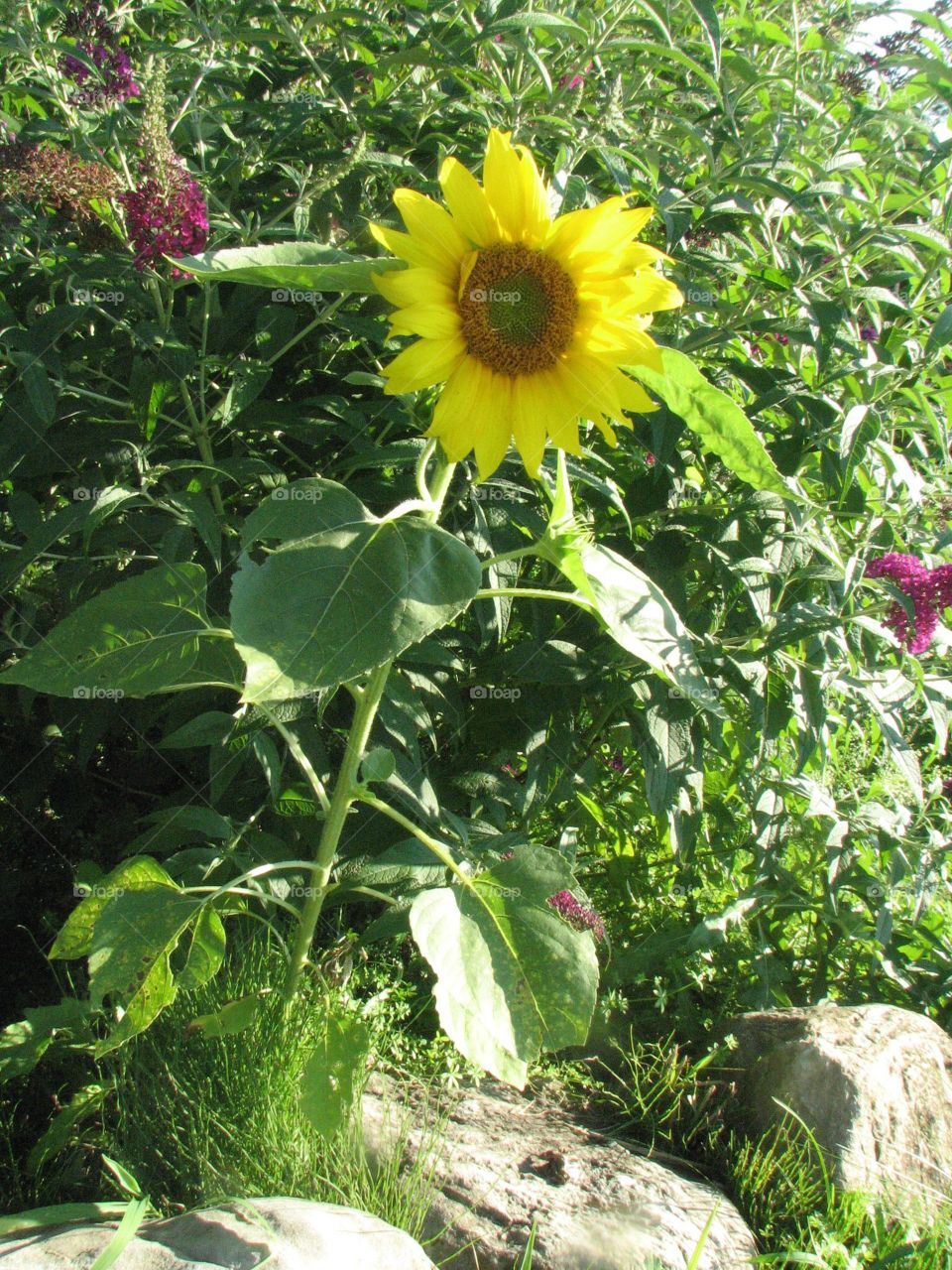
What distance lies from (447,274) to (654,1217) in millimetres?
1660

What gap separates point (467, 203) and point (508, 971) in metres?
1.05

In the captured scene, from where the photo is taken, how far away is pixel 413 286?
4.31ft

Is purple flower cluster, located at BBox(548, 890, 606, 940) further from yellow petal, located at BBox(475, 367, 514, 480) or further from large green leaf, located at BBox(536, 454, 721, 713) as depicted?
yellow petal, located at BBox(475, 367, 514, 480)

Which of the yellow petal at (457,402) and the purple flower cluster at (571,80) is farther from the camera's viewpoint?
the purple flower cluster at (571,80)

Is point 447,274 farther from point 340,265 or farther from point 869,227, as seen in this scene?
point 869,227

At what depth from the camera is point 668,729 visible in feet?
7.65

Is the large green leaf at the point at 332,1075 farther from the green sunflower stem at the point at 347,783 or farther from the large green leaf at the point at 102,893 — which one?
the large green leaf at the point at 102,893

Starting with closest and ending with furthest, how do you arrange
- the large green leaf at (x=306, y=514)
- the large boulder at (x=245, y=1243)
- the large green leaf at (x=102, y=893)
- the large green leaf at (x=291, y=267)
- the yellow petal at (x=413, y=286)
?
the large green leaf at (x=291, y=267), the yellow petal at (x=413, y=286), the large green leaf at (x=306, y=514), the large boulder at (x=245, y=1243), the large green leaf at (x=102, y=893)

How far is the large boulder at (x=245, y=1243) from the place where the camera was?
1.54 m

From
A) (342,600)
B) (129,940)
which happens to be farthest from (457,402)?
(129,940)

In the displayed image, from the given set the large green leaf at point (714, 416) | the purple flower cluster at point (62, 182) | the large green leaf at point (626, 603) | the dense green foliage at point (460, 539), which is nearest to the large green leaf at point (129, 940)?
the dense green foliage at point (460, 539)

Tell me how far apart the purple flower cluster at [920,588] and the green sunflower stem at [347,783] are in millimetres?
1041

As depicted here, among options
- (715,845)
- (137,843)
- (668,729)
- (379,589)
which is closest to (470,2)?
(379,589)

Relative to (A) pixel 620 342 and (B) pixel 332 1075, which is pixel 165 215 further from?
(B) pixel 332 1075
